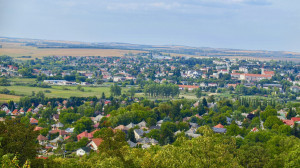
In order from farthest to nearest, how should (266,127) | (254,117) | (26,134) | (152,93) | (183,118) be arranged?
(152,93) < (183,118) < (254,117) < (266,127) < (26,134)

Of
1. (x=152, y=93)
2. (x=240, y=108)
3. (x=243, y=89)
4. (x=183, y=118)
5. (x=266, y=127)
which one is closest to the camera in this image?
(x=266, y=127)

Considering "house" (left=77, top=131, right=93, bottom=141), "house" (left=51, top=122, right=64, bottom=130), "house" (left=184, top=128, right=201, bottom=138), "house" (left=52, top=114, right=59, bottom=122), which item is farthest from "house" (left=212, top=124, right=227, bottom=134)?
"house" (left=52, top=114, right=59, bottom=122)

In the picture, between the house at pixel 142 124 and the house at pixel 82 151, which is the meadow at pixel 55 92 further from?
the house at pixel 82 151

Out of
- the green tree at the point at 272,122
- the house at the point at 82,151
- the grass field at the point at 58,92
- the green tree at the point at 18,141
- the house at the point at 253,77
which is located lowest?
the house at the point at 253,77

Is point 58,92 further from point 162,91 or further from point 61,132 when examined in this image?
point 61,132

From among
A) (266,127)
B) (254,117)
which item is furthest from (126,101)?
(266,127)

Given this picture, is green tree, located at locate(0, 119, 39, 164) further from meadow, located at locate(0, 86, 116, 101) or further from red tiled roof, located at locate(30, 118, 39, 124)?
meadow, located at locate(0, 86, 116, 101)

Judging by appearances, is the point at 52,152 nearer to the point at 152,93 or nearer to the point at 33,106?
the point at 33,106

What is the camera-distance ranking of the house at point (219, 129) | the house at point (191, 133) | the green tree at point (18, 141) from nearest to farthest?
the green tree at point (18, 141)
the house at point (191, 133)
the house at point (219, 129)

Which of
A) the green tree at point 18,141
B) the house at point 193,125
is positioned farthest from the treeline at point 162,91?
the green tree at point 18,141

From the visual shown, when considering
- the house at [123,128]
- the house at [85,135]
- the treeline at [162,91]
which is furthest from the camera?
the treeline at [162,91]

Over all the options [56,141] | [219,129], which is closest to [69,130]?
[56,141]
